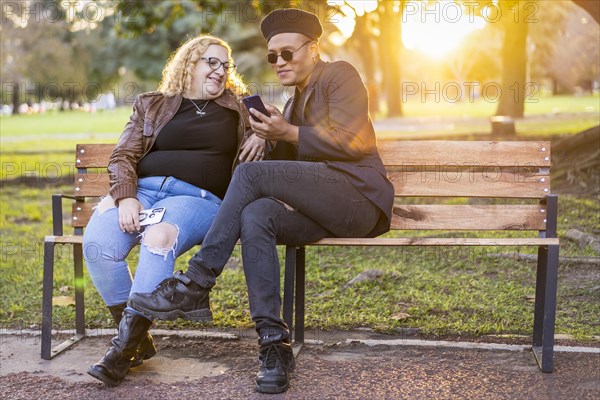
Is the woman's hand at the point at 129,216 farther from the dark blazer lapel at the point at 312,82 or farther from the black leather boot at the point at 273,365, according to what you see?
the dark blazer lapel at the point at 312,82

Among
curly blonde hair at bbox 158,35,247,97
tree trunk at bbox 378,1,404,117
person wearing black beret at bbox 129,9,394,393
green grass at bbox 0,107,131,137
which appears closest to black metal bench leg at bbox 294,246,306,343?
person wearing black beret at bbox 129,9,394,393

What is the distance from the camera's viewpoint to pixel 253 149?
14.1ft

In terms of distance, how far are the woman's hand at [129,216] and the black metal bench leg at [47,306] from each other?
0.55 meters

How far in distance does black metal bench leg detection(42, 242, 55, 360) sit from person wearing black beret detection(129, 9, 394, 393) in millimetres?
847

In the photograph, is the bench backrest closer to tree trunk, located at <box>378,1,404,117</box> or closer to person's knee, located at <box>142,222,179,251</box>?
person's knee, located at <box>142,222,179,251</box>

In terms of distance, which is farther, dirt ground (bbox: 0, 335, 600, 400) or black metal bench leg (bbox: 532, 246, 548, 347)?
black metal bench leg (bbox: 532, 246, 548, 347)

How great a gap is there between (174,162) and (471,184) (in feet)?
5.62

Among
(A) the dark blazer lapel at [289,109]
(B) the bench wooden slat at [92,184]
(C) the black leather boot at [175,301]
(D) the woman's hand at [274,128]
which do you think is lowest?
(C) the black leather boot at [175,301]

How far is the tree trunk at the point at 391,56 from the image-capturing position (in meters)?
26.4

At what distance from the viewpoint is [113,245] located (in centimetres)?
407

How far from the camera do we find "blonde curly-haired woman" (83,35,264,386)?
160 inches

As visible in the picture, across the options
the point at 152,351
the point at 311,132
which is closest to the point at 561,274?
the point at 311,132

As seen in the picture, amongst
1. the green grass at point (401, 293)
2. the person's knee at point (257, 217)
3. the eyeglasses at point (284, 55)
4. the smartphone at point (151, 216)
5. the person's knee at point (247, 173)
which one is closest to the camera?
the person's knee at point (257, 217)

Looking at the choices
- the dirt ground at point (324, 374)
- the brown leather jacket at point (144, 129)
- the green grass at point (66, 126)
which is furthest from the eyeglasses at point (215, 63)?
the green grass at point (66, 126)
